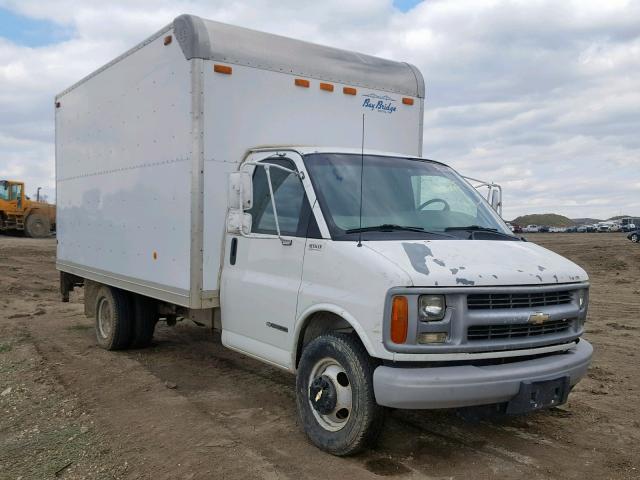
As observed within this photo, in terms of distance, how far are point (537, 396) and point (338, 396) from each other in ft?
4.43

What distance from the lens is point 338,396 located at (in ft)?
14.4

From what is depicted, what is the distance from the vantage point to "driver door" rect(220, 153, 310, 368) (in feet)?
16.0

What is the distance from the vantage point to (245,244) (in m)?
5.43

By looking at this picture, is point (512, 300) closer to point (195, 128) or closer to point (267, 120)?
point (267, 120)

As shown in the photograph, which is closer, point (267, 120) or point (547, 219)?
point (267, 120)

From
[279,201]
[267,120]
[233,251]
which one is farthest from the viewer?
[267,120]

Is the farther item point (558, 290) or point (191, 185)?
point (191, 185)

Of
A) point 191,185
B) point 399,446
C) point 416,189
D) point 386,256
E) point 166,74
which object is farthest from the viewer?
point 166,74

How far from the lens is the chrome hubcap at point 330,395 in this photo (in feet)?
14.4

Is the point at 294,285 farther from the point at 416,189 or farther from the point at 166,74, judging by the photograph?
the point at 166,74

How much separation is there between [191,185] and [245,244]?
0.79 meters

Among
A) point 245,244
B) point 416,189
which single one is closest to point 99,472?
point 245,244

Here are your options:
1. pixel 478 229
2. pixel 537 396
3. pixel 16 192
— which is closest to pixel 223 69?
pixel 478 229

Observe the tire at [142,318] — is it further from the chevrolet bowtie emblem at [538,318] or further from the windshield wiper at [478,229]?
the chevrolet bowtie emblem at [538,318]
